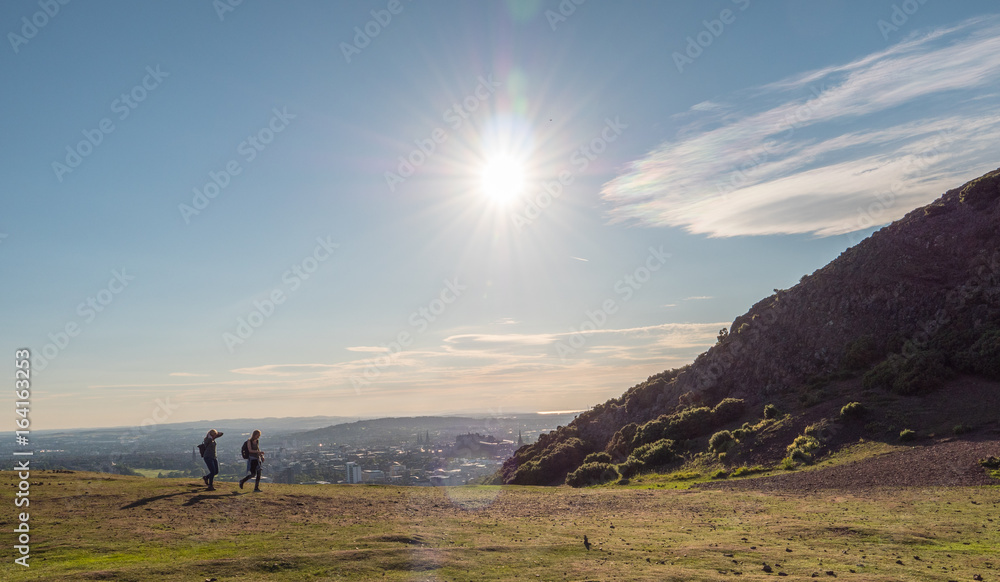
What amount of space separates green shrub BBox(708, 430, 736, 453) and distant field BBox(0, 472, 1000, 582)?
53.9ft

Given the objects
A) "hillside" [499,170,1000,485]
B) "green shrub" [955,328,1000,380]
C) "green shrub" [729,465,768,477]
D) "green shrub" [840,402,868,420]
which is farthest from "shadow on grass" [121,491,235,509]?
"green shrub" [955,328,1000,380]

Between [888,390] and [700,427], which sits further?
[700,427]

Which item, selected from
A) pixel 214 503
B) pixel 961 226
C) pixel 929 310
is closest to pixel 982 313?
pixel 929 310

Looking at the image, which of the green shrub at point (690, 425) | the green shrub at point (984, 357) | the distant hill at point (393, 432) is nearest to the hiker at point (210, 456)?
the green shrub at point (690, 425)

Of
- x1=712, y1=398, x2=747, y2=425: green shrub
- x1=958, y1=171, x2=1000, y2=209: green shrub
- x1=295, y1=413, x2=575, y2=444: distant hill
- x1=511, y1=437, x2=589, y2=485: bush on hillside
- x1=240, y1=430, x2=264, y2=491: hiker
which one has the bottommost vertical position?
x1=295, y1=413, x2=575, y2=444: distant hill

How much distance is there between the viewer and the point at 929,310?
46.1 metres

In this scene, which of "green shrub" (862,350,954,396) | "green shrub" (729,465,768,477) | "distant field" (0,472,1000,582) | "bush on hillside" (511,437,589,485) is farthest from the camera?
"bush on hillside" (511,437,589,485)

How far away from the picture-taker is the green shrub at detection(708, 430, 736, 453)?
39737 mm

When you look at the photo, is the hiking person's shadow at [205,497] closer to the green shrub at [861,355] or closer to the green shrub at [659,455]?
the green shrub at [659,455]

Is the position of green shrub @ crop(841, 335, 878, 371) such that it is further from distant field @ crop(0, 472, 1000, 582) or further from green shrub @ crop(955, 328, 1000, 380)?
distant field @ crop(0, 472, 1000, 582)

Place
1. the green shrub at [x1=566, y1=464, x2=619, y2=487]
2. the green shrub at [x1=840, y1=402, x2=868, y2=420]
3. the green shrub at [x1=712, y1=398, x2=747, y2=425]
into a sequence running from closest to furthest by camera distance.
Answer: the green shrub at [x1=840, y1=402, x2=868, y2=420]
the green shrub at [x1=566, y1=464, x2=619, y2=487]
the green shrub at [x1=712, y1=398, x2=747, y2=425]

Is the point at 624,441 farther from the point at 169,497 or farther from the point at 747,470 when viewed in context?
the point at 169,497

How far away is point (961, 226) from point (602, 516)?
163ft

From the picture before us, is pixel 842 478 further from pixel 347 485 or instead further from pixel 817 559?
pixel 347 485
